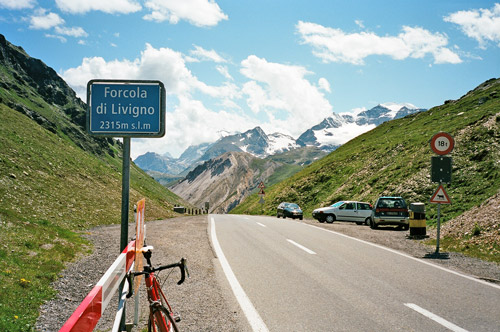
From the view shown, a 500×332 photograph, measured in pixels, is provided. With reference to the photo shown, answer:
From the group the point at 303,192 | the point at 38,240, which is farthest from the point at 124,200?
the point at 303,192

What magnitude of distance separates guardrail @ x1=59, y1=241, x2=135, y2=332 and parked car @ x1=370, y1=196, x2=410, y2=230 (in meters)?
19.5

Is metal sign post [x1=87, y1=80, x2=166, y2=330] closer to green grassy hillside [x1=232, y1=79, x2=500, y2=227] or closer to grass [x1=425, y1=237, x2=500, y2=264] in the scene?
grass [x1=425, y1=237, x2=500, y2=264]

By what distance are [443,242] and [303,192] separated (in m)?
38.8

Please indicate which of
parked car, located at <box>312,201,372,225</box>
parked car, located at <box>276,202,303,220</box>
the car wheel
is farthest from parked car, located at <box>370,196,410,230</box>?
parked car, located at <box>276,202,303,220</box>

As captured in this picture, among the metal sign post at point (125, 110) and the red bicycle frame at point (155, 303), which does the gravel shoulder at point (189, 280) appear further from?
the metal sign post at point (125, 110)

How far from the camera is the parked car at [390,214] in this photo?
70.0 feet

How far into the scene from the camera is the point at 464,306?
6.21m

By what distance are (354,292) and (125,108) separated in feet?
17.9

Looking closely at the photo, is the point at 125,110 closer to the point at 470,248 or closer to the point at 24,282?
the point at 24,282

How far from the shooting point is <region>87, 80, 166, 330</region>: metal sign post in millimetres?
4363

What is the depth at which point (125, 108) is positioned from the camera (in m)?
4.43

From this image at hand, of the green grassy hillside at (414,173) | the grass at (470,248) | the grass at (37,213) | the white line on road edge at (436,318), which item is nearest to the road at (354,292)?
the white line on road edge at (436,318)

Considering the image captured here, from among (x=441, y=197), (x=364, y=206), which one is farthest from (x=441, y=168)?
(x=364, y=206)

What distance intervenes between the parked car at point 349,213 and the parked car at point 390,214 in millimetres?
5636
